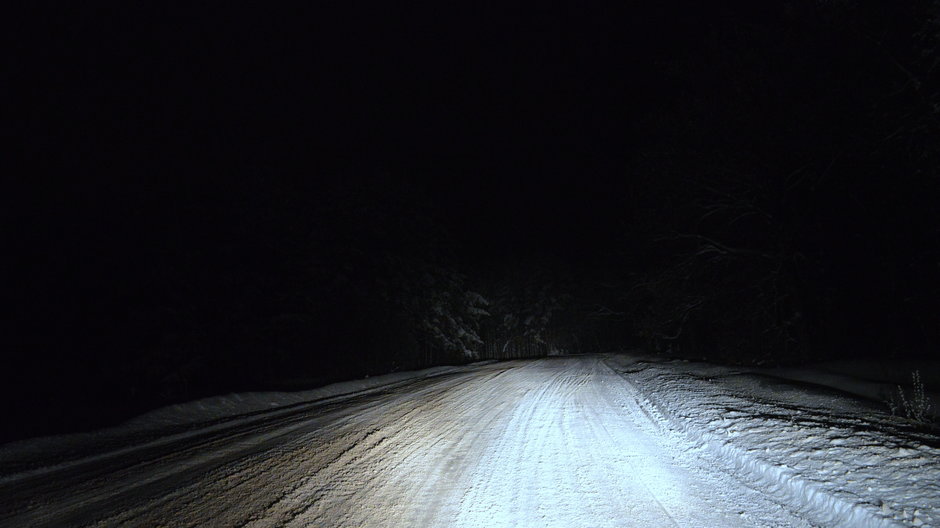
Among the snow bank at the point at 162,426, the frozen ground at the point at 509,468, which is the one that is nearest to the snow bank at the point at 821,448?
the frozen ground at the point at 509,468

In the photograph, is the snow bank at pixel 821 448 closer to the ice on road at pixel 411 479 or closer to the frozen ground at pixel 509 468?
the frozen ground at pixel 509 468

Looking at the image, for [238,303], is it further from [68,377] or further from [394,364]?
[394,364]

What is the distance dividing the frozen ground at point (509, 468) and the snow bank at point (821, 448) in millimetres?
19

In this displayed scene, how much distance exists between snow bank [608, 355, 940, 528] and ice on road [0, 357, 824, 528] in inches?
10.8

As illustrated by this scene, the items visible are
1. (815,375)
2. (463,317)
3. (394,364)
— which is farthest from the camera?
(463,317)

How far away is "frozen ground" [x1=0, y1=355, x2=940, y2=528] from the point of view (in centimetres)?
402

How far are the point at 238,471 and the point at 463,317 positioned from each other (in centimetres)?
2985

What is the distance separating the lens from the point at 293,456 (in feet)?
19.4

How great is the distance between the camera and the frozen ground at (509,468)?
4.02 meters

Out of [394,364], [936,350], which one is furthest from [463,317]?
[936,350]

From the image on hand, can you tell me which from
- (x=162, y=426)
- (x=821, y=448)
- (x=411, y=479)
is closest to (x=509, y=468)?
(x=411, y=479)

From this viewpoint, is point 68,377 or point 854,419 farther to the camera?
point 68,377

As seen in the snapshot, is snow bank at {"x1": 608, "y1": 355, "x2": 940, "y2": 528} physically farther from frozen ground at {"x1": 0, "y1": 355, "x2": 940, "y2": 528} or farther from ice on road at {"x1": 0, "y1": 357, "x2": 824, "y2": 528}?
ice on road at {"x1": 0, "y1": 357, "x2": 824, "y2": 528}

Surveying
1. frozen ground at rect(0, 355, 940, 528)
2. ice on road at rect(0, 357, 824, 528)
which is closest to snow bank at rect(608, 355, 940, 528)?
frozen ground at rect(0, 355, 940, 528)
